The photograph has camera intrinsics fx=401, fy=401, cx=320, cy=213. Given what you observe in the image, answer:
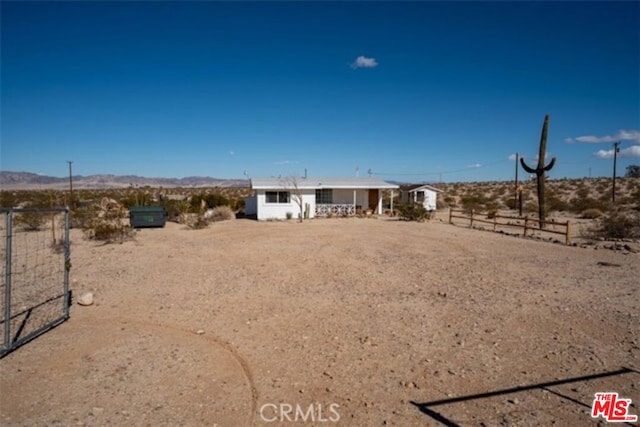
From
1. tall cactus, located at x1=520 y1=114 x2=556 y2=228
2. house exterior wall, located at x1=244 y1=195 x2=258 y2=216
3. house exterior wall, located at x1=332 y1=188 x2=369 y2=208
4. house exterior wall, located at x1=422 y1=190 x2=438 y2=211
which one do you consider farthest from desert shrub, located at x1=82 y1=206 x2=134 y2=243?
house exterior wall, located at x1=422 y1=190 x2=438 y2=211

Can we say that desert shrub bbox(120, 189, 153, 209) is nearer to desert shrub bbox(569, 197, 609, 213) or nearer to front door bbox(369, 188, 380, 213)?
front door bbox(369, 188, 380, 213)

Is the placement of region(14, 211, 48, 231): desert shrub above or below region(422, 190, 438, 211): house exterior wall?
below

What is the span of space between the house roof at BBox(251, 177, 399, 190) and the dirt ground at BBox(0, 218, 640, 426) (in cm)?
1722

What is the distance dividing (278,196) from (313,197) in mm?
2760

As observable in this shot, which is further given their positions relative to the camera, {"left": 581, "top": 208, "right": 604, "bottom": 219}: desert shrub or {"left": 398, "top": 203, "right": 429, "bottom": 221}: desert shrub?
{"left": 581, "top": 208, "right": 604, "bottom": 219}: desert shrub

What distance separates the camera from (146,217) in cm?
2189

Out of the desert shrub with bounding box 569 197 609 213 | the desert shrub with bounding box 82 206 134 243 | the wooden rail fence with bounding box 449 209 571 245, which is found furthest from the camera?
the desert shrub with bounding box 569 197 609 213

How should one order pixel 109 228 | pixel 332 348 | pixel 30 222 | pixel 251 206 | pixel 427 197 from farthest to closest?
pixel 427 197 < pixel 251 206 < pixel 30 222 < pixel 109 228 < pixel 332 348

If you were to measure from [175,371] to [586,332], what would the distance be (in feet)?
20.8

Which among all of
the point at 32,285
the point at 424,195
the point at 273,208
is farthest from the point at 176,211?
the point at 424,195

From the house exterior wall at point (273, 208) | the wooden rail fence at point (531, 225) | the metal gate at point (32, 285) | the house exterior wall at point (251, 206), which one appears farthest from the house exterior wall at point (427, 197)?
the metal gate at point (32, 285)

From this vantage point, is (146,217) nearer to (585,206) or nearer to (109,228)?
(109,228)

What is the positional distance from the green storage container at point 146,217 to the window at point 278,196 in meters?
8.40

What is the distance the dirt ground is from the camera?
14.3 ft
